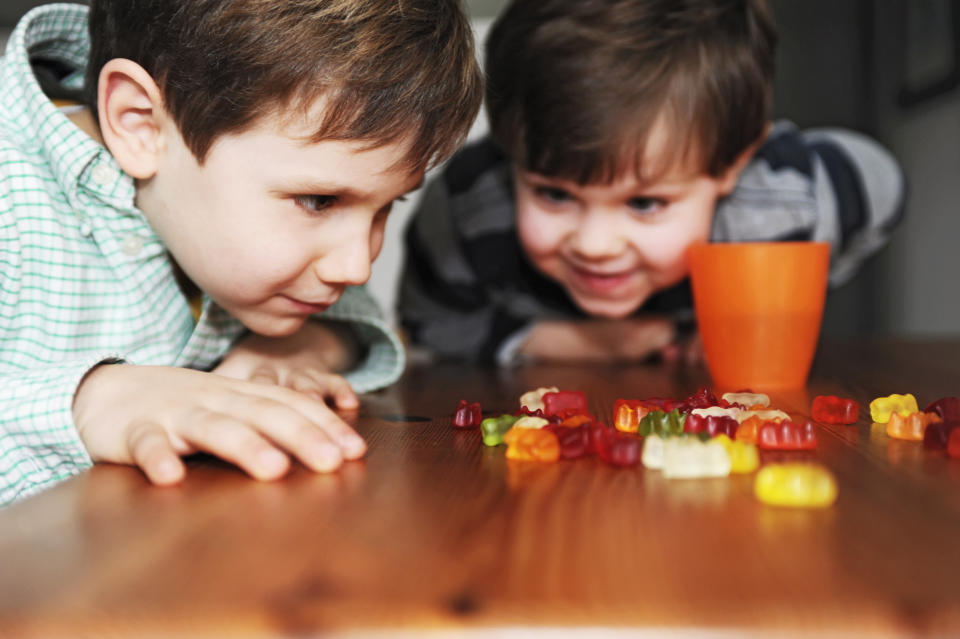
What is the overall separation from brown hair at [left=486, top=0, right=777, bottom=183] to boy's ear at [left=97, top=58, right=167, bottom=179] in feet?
1.74

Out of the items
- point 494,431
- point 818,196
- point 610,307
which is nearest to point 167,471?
point 494,431

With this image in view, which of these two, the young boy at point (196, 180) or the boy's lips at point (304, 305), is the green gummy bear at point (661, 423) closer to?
the young boy at point (196, 180)

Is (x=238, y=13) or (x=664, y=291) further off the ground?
(x=238, y=13)

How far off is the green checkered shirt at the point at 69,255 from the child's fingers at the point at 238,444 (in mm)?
262

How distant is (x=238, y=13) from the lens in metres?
0.77

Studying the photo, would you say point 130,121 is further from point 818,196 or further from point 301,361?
point 818,196

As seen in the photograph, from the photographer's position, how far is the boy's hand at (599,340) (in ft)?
4.77

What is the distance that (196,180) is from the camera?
2.73 ft

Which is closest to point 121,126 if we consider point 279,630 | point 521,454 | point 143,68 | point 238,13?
point 143,68

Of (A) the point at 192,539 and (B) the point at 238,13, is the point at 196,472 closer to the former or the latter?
(A) the point at 192,539

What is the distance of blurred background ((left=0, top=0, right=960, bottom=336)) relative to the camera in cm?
212

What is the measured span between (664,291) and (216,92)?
3.10ft

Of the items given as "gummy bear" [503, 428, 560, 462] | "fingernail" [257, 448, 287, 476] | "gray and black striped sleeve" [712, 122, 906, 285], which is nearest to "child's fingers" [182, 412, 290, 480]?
"fingernail" [257, 448, 287, 476]

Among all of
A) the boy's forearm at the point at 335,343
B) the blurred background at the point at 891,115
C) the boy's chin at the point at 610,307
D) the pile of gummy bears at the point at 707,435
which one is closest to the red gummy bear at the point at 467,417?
the pile of gummy bears at the point at 707,435
